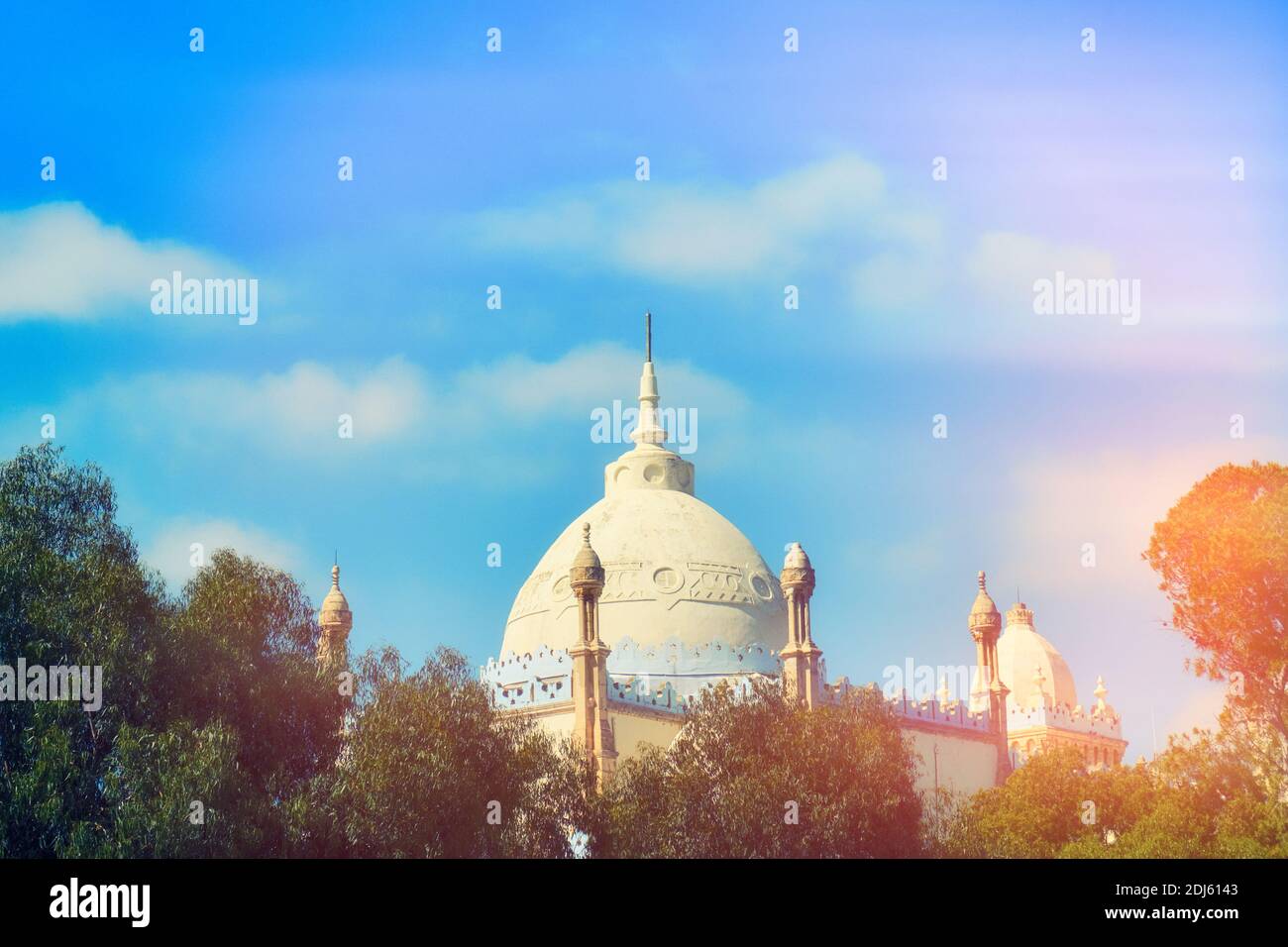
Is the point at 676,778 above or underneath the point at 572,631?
underneath

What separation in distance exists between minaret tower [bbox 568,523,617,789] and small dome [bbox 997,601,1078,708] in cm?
2598

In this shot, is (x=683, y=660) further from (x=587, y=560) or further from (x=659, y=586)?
(x=587, y=560)

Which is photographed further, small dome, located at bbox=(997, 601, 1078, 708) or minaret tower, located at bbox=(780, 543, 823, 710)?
small dome, located at bbox=(997, 601, 1078, 708)

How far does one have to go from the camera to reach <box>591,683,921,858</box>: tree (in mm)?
43781

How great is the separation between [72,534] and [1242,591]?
2605cm

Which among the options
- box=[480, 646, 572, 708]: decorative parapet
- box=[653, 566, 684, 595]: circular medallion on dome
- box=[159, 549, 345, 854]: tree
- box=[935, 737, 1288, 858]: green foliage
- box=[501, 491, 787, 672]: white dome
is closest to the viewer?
box=[159, 549, 345, 854]: tree

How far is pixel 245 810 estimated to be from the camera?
37.7 m

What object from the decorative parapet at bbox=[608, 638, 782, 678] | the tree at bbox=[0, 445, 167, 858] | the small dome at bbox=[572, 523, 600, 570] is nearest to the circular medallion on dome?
the decorative parapet at bbox=[608, 638, 782, 678]

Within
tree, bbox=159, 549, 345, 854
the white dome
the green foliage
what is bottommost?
the green foliage

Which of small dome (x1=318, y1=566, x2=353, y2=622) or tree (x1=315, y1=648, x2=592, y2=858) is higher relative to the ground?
small dome (x1=318, y1=566, x2=353, y2=622)

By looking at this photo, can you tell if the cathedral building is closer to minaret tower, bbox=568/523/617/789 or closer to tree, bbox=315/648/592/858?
minaret tower, bbox=568/523/617/789
